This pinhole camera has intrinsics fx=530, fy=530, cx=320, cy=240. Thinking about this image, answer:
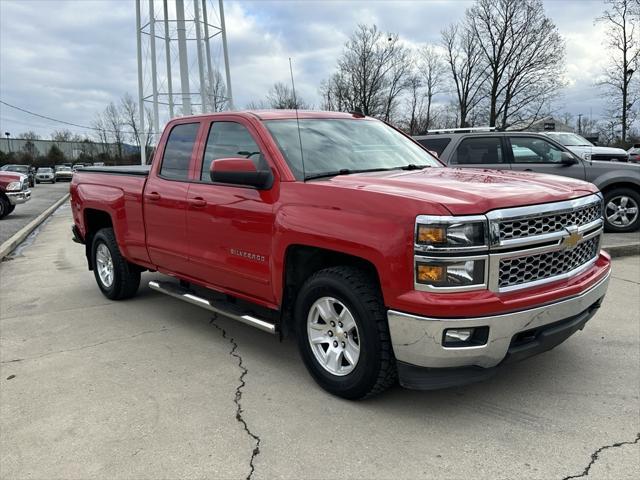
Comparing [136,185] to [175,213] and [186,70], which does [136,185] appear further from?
[186,70]

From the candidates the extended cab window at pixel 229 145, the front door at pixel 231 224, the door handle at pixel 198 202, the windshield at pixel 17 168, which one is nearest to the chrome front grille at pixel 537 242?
the front door at pixel 231 224

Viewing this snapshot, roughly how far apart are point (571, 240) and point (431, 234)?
3.32 ft

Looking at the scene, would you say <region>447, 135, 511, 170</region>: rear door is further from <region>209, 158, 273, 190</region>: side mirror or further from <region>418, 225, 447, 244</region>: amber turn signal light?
<region>418, 225, 447, 244</region>: amber turn signal light

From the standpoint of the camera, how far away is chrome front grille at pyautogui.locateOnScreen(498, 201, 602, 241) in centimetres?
293

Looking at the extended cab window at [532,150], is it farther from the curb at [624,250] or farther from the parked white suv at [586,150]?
the curb at [624,250]

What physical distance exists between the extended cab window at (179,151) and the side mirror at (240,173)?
112 cm

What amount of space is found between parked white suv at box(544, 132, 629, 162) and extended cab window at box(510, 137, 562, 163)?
1495 millimetres

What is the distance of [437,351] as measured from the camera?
2.93 m

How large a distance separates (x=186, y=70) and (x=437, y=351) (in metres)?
29.2

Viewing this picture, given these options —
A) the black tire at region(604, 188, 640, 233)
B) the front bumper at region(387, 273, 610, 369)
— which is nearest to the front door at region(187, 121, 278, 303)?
the front bumper at region(387, 273, 610, 369)

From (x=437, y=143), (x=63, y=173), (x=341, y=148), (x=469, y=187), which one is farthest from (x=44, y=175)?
(x=469, y=187)

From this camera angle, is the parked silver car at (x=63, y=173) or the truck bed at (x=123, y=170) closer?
the truck bed at (x=123, y=170)

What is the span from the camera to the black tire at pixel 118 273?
5.95m

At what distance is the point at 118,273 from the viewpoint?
5.96 metres
